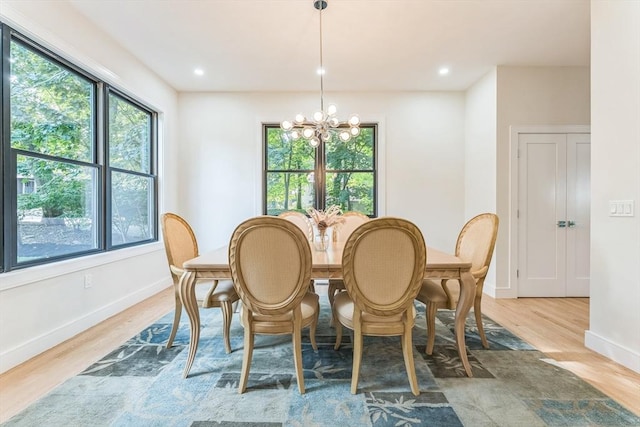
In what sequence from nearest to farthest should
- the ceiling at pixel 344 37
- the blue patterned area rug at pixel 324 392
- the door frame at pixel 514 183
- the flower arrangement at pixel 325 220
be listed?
1. the blue patterned area rug at pixel 324 392
2. the flower arrangement at pixel 325 220
3. the ceiling at pixel 344 37
4. the door frame at pixel 514 183

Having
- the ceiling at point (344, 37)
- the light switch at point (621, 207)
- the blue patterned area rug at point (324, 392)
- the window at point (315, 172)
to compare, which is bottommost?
the blue patterned area rug at point (324, 392)

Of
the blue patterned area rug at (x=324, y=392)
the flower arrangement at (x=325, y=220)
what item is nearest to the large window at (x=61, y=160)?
the blue patterned area rug at (x=324, y=392)

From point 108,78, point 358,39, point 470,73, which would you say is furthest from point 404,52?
point 108,78

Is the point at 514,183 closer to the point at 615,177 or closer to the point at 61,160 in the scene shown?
the point at 615,177

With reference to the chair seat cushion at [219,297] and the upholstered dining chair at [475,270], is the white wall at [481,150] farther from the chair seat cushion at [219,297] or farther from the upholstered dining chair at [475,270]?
the chair seat cushion at [219,297]

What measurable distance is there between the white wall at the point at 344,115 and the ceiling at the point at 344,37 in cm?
37

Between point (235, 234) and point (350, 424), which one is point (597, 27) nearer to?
point (235, 234)

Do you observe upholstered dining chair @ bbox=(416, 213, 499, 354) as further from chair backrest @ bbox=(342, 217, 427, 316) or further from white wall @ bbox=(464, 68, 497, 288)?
white wall @ bbox=(464, 68, 497, 288)

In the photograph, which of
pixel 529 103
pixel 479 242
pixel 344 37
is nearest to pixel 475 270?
pixel 479 242

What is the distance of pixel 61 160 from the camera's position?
2494mm

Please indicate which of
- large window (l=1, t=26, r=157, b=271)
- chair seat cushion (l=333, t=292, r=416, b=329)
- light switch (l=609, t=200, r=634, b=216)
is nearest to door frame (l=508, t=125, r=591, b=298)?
light switch (l=609, t=200, r=634, b=216)

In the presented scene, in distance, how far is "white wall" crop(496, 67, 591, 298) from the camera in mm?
3580

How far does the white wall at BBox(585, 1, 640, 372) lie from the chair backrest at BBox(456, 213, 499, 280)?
84 cm

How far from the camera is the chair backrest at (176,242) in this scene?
84.8 inches
